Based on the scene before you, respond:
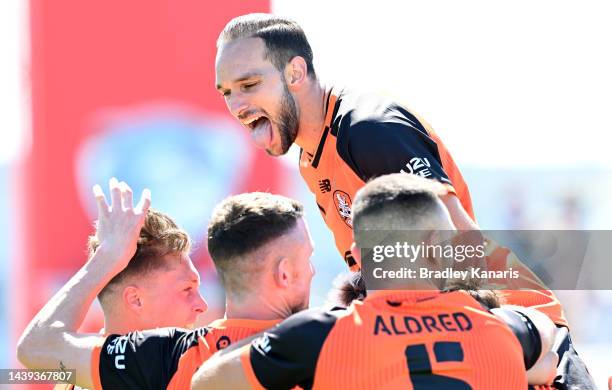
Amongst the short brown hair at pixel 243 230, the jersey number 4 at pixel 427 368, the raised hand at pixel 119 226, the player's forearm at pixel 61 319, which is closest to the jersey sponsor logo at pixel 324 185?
the raised hand at pixel 119 226

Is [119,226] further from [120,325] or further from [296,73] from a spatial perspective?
[296,73]

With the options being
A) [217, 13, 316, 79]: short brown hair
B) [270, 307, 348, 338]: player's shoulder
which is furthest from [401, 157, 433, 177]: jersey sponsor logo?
[217, 13, 316, 79]: short brown hair

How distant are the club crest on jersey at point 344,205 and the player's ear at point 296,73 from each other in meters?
0.59

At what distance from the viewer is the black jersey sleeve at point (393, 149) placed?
14.4 ft

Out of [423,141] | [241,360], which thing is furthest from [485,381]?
[423,141]

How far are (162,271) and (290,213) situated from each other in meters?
1.01

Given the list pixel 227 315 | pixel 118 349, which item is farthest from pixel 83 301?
pixel 227 315

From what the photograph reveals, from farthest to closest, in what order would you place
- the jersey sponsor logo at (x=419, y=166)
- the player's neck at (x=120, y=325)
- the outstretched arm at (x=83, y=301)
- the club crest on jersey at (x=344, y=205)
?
the club crest on jersey at (x=344, y=205)
the player's neck at (x=120, y=325)
the jersey sponsor logo at (x=419, y=166)
the outstretched arm at (x=83, y=301)

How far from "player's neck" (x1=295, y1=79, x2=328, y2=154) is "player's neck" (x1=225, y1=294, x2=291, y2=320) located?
54.7 inches

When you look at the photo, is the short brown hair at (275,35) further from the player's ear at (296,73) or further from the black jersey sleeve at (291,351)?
the black jersey sleeve at (291,351)

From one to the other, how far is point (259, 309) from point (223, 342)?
0.18 meters

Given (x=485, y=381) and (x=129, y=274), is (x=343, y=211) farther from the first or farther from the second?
(x=485, y=381)

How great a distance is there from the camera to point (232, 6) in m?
10.4

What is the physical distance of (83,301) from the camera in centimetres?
444
